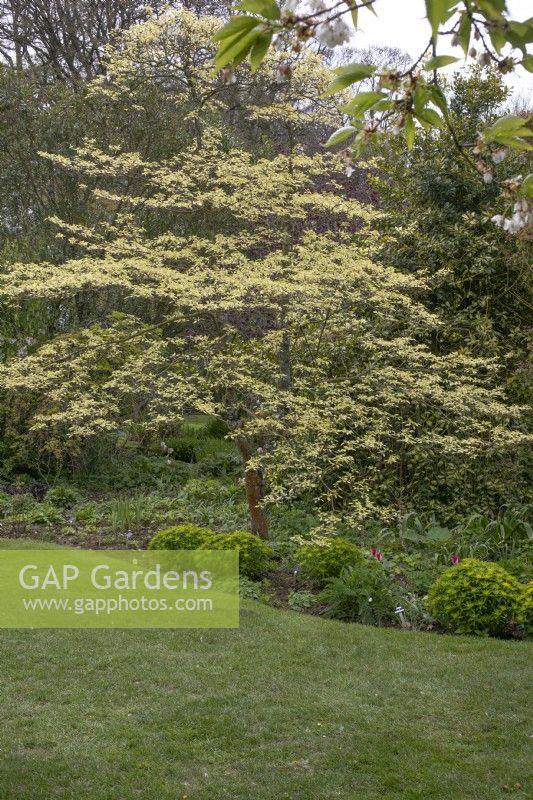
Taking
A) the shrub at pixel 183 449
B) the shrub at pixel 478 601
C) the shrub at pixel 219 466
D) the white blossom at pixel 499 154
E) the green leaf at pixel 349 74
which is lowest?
the shrub at pixel 478 601

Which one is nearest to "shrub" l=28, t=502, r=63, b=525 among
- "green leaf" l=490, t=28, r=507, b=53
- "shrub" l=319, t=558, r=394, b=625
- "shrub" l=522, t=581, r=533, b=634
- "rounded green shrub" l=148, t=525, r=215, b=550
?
"rounded green shrub" l=148, t=525, r=215, b=550

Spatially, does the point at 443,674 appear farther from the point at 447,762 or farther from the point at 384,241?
the point at 384,241

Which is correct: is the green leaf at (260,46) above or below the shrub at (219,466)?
above

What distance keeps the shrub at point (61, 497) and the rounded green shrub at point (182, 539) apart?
7.77 ft

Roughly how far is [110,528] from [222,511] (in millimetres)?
992

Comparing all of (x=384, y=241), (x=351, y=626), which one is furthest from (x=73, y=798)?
(x=384, y=241)

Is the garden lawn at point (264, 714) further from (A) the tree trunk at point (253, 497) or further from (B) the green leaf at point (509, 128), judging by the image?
(B) the green leaf at point (509, 128)

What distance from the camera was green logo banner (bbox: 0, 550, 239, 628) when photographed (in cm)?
503

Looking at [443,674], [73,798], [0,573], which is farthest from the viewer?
[0,573]

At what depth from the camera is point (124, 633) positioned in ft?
15.8

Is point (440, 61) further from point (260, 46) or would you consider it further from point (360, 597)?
point (360, 597)

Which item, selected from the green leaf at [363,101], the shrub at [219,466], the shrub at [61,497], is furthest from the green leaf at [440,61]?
the shrub at [219,466]

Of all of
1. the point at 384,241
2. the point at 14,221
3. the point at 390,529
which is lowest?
the point at 390,529

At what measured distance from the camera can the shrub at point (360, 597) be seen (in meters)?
5.12
